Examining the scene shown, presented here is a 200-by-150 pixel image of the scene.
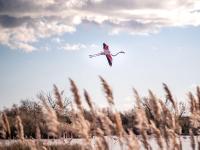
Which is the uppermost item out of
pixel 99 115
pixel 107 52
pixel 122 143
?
pixel 107 52

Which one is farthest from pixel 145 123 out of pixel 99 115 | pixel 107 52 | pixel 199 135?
pixel 107 52

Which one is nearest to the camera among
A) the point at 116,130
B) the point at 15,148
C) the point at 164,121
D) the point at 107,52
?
the point at 116,130

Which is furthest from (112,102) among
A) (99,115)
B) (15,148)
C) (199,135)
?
(15,148)

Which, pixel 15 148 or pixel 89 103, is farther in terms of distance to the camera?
pixel 15 148

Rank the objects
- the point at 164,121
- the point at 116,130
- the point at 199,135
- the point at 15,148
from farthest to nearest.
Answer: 1. the point at 15,148
2. the point at 199,135
3. the point at 164,121
4. the point at 116,130

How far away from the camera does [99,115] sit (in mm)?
5430

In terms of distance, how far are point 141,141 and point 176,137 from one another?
1.59 ft

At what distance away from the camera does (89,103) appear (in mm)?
5555

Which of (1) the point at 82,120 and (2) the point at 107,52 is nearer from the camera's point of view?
(1) the point at 82,120

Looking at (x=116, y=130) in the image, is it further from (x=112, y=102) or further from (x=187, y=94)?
(x=187, y=94)

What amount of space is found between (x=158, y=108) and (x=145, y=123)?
0.26 metres

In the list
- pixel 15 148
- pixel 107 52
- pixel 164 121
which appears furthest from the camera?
pixel 107 52

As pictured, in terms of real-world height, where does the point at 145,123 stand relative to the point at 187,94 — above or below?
below

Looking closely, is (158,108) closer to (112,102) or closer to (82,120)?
(112,102)
